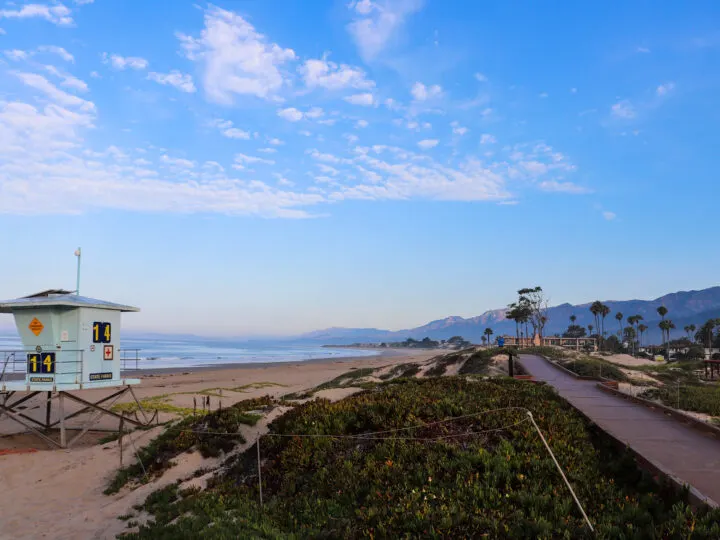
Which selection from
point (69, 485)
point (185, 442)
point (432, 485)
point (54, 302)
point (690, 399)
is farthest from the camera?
point (690, 399)

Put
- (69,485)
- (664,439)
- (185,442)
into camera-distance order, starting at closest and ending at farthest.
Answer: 1. (664,439)
2. (69,485)
3. (185,442)

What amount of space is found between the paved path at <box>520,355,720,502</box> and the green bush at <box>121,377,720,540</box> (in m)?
0.55

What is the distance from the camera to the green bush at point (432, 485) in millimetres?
7648

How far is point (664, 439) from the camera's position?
35.2ft

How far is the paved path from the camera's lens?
27.6ft

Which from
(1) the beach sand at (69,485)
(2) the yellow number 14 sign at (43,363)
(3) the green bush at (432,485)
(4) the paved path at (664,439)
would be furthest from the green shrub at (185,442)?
(4) the paved path at (664,439)

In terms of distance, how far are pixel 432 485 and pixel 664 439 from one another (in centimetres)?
574

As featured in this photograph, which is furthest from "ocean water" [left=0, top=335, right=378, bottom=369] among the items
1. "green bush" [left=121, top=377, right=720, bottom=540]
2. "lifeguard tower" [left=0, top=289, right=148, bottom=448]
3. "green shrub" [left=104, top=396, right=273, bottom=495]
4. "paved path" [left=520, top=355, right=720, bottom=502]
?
"paved path" [left=520, top=355, right=720, bottom=502]

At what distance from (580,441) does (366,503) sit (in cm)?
509

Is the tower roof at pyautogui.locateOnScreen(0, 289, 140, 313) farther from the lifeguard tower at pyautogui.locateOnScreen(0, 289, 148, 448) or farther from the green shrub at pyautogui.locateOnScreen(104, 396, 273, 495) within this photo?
the green shrub at pyautogui.locateOnScreen(104, 396, 273, 495)

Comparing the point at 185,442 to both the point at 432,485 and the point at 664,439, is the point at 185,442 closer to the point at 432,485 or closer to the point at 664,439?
the point at 432,485

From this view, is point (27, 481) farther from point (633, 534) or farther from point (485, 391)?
point (633, 534)

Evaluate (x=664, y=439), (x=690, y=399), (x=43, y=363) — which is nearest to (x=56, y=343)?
(x=43, y=363)

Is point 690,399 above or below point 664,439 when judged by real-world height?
below
